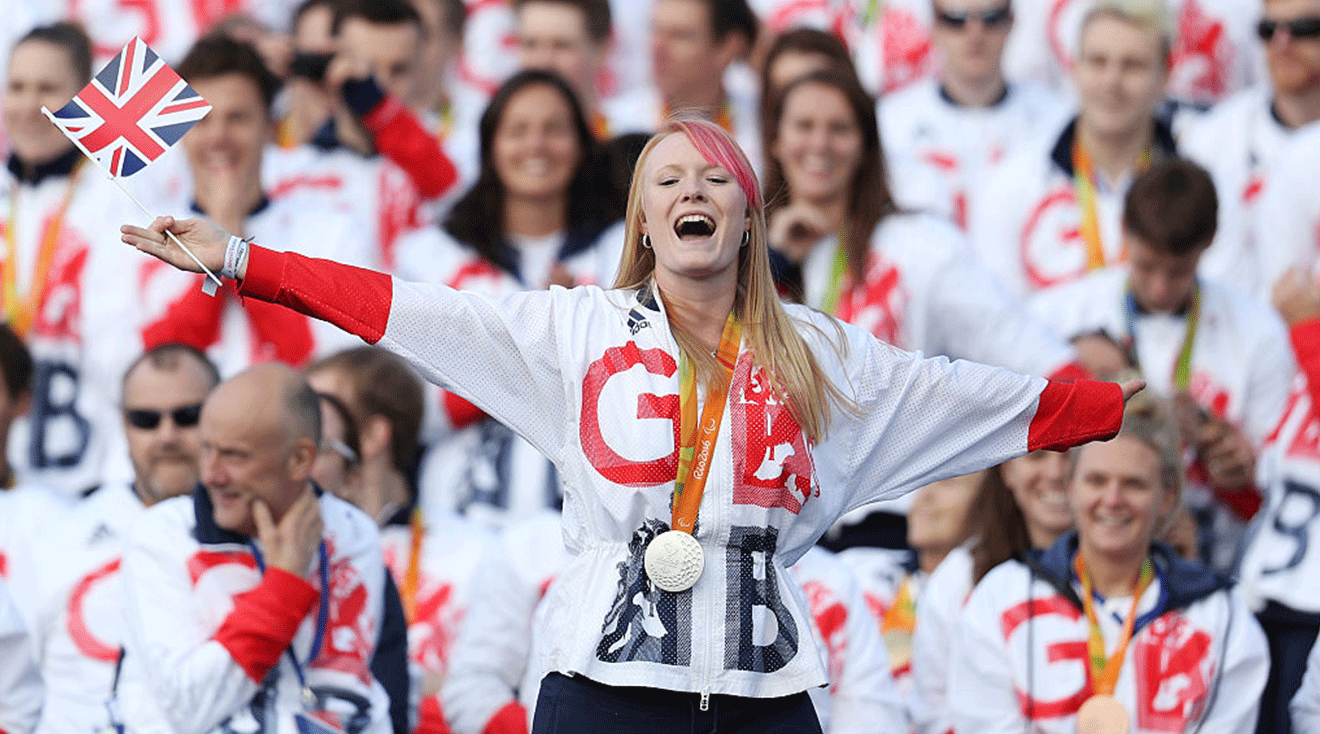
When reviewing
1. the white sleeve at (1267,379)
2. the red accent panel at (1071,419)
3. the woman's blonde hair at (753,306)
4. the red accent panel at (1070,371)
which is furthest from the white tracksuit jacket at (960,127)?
the woman's blonde hair at (753,306)

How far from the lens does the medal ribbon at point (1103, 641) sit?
222 inches

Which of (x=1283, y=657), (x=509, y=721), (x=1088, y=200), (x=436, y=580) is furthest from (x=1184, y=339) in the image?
(x=509, y=721)

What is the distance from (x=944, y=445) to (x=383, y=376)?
3.17 metres

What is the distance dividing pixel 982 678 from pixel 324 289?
8.42ft

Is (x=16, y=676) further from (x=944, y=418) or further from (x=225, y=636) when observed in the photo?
(x=944, y=418)

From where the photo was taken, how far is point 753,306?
413 centimetres

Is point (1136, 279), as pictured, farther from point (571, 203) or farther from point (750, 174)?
point (750, 174)

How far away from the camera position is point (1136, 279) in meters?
7.29

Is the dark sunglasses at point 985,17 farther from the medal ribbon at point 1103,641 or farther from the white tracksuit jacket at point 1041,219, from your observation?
the medal ribbon at point 1103,641

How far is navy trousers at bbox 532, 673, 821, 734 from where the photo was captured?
3.90m

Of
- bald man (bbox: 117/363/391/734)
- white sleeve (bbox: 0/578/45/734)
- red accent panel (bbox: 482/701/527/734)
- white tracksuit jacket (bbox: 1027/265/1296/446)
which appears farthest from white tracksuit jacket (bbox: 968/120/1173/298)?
white sleeve (bbox: 0/578/45/734)

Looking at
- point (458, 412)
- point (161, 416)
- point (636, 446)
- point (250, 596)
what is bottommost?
point (250, 596)

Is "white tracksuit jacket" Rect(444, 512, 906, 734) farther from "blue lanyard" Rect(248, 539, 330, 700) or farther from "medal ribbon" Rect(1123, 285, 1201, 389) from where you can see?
"medal ribbon" Rect(1123, 285, 1201, 389)

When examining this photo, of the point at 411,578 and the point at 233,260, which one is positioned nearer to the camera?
the point at 233,260
